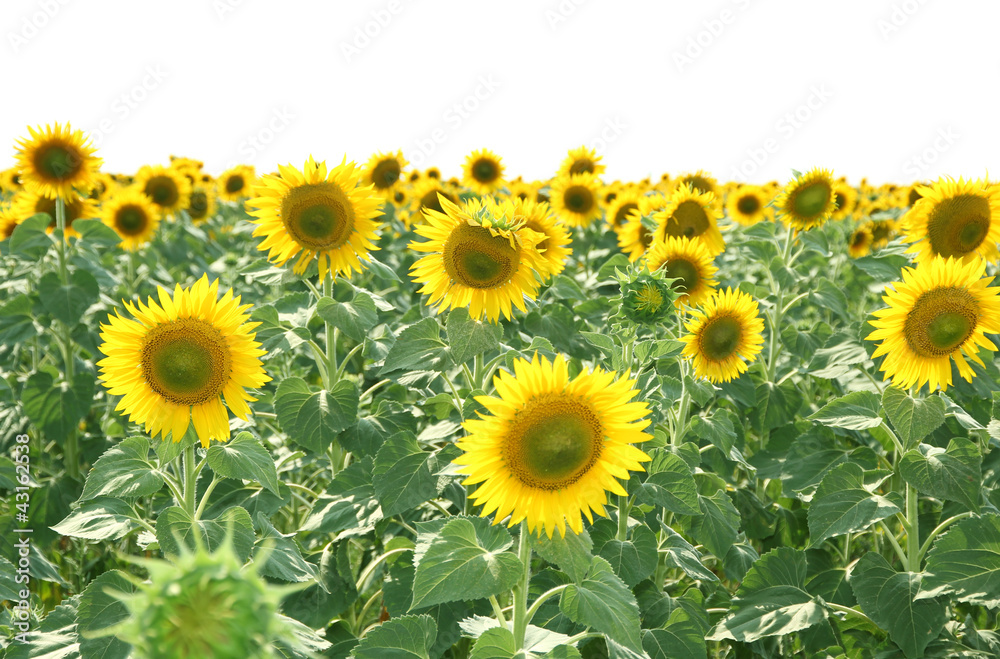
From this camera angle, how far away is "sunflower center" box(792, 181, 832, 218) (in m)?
4.73

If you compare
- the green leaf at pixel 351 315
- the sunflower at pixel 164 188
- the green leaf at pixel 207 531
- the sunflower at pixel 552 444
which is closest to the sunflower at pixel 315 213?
the green leaf at pixel 351 315

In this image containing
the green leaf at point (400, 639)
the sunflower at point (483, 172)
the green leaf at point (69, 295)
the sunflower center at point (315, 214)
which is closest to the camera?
the green leaf at point (400, 639)

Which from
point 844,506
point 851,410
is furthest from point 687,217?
point 844,506

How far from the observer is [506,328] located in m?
4.32

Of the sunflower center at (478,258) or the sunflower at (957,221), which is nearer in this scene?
the sunflower center at (478,258)

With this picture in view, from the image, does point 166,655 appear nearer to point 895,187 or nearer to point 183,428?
point 183,428

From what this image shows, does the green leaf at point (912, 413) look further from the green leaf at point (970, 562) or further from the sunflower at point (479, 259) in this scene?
the sunflower at point (479, 259)

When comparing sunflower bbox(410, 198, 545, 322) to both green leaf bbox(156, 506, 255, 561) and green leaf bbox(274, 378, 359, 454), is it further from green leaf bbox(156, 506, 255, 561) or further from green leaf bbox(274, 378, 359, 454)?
green leaf bbox(156, 506, 255, 561)

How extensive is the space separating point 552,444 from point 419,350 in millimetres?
1288

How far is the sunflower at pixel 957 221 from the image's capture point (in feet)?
12.6

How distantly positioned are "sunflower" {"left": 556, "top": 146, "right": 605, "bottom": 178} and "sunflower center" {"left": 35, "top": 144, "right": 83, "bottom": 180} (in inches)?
176

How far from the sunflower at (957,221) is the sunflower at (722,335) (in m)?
1.13

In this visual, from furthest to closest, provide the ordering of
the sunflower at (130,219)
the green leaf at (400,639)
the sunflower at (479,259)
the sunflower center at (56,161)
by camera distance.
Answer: the sunflower at (130,219) < the sunflower center at (56,161) < the sunflower at (479,259) < the green leaf at (400,639)

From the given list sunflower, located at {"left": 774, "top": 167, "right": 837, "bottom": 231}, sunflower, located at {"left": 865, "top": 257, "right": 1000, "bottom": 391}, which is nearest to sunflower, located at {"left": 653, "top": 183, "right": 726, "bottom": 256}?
sunflower, located at {"left": 774, "top": 167, "right": 837, "bottom": 231}
